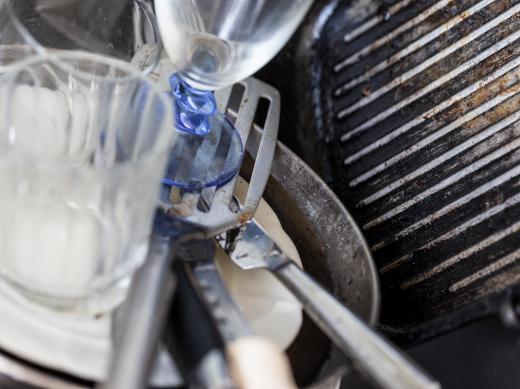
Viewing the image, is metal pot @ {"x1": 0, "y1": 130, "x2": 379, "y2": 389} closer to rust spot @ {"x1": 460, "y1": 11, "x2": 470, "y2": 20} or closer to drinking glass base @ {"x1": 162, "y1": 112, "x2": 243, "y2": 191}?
drinking glass base @ {"x1": 162, "y1": 112, "x2": 243, "y2": 191}

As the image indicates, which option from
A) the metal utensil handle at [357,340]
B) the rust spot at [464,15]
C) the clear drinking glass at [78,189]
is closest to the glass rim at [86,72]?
the clear drinking glass at [78,189]

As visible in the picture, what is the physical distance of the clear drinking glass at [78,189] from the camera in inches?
13.6

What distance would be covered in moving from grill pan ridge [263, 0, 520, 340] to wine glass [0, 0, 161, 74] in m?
0.17

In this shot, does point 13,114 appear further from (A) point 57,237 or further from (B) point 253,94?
(B) point 253,94

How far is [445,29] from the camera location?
1.88 ft

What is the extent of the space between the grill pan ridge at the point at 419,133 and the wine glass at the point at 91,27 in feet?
0.55

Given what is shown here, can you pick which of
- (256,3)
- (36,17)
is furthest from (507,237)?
(36,17)

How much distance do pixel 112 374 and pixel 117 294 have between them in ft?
0.25

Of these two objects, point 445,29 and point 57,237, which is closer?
point 57,237

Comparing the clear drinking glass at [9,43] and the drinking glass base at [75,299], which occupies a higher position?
the clear drinking glass at [9,43]

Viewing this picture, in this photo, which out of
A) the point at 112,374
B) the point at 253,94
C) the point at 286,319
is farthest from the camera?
the point at 253,94

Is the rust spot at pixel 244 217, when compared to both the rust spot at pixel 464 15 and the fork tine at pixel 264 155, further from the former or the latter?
the rust spot at pixel 464 15

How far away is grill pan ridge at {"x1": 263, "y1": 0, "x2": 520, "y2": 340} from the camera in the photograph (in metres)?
0.51

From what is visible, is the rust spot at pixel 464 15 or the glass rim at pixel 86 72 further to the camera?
the rust spot at pixel 464 15
